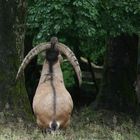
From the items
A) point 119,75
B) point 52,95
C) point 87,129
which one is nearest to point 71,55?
point 52,95

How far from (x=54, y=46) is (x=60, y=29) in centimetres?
119

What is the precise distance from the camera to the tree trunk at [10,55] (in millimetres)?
13062

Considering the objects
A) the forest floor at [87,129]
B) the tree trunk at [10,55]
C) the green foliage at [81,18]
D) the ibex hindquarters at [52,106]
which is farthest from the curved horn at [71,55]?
the tree trunk at [10,55]

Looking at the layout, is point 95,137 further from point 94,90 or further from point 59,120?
point 94,90

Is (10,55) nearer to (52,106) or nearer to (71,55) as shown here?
(71,55)

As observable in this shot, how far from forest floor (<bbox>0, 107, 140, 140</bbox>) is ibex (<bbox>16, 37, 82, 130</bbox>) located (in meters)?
0.25

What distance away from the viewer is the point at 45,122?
37.4 ft

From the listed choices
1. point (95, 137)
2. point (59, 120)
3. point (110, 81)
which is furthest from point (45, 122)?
point (110, 81)

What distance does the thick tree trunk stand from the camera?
16984 millimetres

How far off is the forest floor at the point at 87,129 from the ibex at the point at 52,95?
0.83 feet

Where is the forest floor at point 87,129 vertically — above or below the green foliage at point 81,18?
below

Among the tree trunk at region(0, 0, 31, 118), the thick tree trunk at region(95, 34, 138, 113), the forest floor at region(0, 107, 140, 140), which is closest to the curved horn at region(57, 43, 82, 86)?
the forest floor at region(0, 107, 140, 140)

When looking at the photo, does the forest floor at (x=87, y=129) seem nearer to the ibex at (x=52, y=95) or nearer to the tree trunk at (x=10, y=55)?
the ibex at (x=52, y=95)

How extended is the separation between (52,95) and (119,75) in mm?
6031
